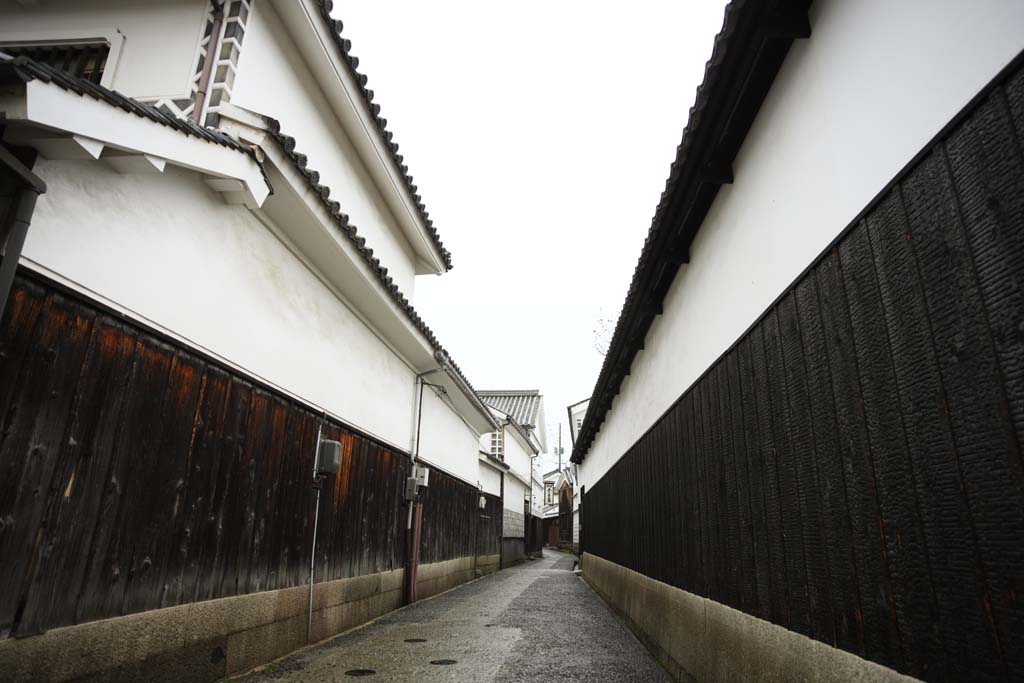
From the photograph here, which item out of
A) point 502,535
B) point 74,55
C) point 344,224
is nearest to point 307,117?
point 344,224

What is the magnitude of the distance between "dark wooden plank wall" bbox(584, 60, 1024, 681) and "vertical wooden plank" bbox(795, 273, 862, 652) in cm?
1

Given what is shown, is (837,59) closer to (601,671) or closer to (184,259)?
(184,259)

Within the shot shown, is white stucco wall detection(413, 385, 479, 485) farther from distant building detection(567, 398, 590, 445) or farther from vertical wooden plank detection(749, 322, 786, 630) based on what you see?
distant building detection(567, 398, 590, 445)

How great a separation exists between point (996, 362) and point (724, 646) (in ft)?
12.5

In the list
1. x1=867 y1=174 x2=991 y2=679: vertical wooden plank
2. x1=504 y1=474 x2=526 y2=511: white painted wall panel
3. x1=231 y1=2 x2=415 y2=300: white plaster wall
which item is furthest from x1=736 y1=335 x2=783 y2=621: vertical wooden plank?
x1=504 y1=474 x2=526 y2=511: white painted wall panel

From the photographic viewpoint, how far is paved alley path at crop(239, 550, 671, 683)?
6.39m

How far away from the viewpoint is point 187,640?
5.17 m

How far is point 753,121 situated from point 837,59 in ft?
4.28

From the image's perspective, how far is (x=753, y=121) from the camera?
4625 millimetres

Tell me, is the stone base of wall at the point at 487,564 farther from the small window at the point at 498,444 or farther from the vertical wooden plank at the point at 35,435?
the vertical wooden plank at the point at 35,435

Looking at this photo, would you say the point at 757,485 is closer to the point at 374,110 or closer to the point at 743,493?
the point at 743,493

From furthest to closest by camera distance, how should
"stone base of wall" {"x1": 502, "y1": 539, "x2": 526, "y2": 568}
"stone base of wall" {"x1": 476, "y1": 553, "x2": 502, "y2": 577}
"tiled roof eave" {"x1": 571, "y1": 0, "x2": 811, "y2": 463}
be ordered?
"stone base of wall" {"x1": 502, "y1": 539, "x2": 526, "y2": 568} → "stone base of wall" {"x1": 476, "y1": 553, "x2": 502, "y2": 577} → "tiled roof eave" {"x1": 571, "y1": 0, "x2": 811, "y2": 463}

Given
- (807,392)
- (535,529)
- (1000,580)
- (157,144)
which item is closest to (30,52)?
(157,144)

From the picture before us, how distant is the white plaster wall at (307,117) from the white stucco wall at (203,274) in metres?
1.86
